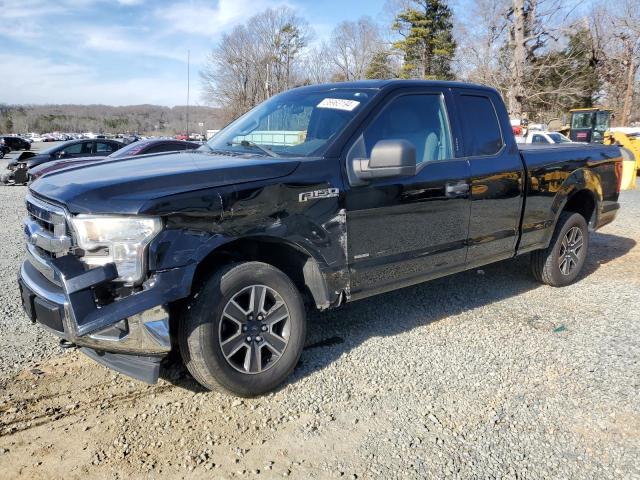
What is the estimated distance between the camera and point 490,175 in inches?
169

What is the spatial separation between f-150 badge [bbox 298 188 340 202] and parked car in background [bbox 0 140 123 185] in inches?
579

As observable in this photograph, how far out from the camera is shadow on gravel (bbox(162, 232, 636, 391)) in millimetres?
3771

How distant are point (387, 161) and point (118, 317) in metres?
1.82

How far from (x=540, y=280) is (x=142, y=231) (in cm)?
440

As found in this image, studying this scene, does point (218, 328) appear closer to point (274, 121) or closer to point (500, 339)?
point (274, 121)

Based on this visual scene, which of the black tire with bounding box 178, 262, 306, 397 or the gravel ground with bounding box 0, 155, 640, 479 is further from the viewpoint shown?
the black tire with bounding box 178, 262, 306, 397

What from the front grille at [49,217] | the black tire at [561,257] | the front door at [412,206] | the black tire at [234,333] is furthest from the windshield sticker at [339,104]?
the black tire at [561,257]

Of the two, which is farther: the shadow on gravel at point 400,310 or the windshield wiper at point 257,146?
the shadow on gravel at point 400,310

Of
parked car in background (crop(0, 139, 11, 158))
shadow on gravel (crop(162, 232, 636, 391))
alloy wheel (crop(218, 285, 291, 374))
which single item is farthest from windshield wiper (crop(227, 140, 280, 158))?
parked car in background (crop(0, 139, 11, 158))

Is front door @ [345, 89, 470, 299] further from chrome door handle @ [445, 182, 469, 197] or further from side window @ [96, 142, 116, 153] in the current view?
side window @ [96, 142, 116, 153]

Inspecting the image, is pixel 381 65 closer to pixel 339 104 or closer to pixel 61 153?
pixel 61 153

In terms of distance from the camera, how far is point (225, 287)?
295cm

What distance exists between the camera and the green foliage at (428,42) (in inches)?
1742

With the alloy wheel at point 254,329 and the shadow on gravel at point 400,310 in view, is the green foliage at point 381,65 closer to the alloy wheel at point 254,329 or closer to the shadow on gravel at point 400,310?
the shadow on gravel at point 400,310
